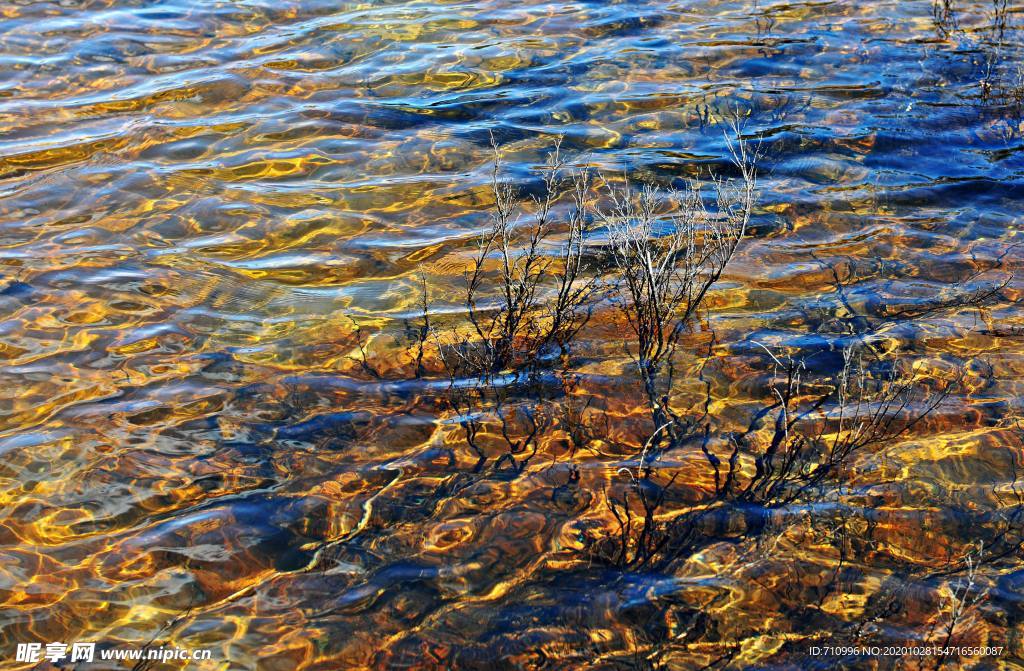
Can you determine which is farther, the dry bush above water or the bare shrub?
the bare shrub

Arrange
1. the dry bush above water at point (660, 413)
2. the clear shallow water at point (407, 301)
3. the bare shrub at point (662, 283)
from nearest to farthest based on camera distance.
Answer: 1. the clear shallow water at point (407, 301)
2. the dry bush above water at point (660, 413)
3. the bare shrub at point (662, 283)

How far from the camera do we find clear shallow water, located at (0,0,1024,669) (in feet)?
10.2

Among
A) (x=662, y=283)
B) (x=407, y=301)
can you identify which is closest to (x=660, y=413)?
(x=662, y=283)

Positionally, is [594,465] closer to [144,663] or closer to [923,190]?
[144,663]

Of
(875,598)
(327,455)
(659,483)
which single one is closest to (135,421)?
(327,455)

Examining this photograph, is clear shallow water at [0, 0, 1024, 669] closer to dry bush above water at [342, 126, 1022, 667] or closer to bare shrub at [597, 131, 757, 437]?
dry bush above water at [342, 126, 1022, 667]

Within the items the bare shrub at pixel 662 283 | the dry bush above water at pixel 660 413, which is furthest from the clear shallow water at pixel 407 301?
the bare shrub at pixel 662 283

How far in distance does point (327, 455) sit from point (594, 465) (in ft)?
3.76

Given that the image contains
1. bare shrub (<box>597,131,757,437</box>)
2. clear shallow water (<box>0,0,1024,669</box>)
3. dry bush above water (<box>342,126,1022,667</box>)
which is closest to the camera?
clear shallow water (<box>0,0,1024,669</box>)

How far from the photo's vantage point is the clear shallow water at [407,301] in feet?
10.2

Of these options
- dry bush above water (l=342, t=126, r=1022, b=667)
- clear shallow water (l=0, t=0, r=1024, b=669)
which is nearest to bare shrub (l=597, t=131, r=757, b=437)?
dry bush above water (l=342, t=126, r=1022, b=667)

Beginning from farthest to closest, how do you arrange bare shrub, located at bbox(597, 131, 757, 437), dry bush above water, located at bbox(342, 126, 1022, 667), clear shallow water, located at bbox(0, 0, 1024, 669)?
1. bare shrub, located at bbox(597, 131, 757, 437)
2. dry bush above water, located at bbox(342, 126, 1022, 667)
3. clear shallow water, located at bbox(0, 0, 1024, 669)

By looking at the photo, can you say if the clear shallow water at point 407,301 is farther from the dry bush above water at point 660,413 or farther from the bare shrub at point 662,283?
the bare shrub at point 662,283

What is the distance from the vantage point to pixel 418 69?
7.53 m
